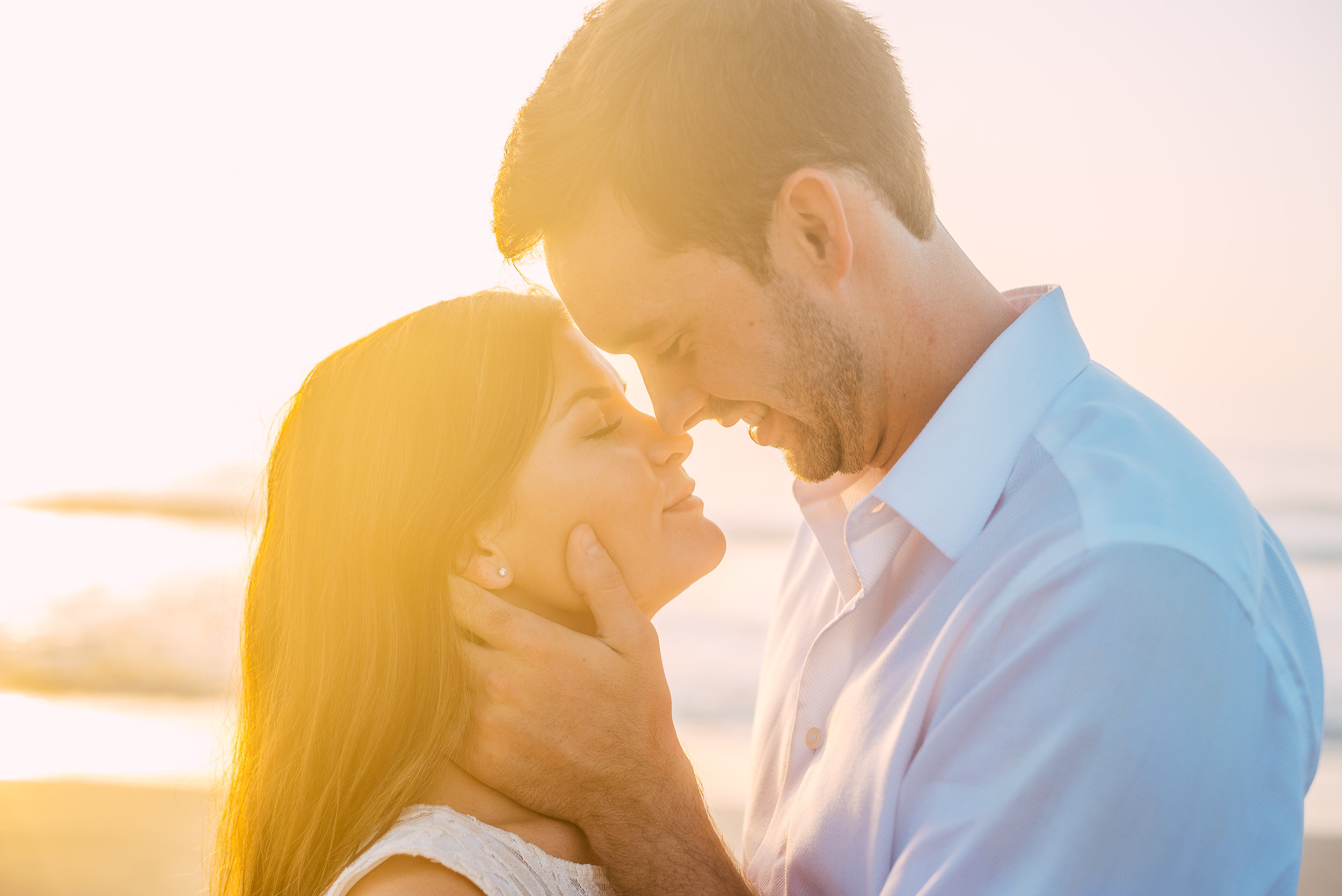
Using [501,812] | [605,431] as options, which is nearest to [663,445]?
[605,431]

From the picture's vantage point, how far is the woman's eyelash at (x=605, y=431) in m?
2.39

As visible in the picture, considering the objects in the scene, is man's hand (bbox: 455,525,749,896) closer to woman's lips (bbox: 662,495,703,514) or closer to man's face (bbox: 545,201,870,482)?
woman's lips (bbox: 662,495,703,514)

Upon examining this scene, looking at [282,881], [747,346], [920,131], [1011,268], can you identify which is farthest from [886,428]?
[1011,268]

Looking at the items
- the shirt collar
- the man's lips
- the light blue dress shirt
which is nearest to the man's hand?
the light blue dress shirt

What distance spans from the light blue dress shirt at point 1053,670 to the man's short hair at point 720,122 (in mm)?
541

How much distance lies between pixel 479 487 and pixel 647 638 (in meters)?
0.55

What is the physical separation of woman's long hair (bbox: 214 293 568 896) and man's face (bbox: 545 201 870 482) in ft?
1.27

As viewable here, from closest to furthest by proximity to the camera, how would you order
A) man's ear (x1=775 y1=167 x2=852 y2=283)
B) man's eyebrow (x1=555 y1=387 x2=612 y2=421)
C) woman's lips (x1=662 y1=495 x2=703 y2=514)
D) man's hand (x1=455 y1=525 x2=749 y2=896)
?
man's ear (x1=775 y1=167 x2=852 y2=283)
man's hand (x1=455 y1=525 x2=749 y2=896)
man's eyebrow (x1=555 y1=387 x2=612 y2=421)
woman's lips (x1=662 y1=495 x2=703 y2=514)

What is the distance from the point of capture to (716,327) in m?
2.05

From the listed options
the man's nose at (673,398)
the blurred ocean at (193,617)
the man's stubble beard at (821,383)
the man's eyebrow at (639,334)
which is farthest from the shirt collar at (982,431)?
the blurred ocean at (193,617)

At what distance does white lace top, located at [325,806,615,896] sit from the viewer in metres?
1.84

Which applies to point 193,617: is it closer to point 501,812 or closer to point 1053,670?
point 501,812

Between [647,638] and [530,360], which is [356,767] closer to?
[647,638]

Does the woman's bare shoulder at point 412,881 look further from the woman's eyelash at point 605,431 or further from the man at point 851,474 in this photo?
the woman's eyelash at point 605,431
